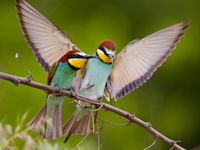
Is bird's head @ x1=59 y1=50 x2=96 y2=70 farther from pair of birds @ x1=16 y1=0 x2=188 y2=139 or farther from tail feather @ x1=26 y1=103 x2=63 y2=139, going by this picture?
tail feather @ x1=26 y1=103 x2=63 y2=139

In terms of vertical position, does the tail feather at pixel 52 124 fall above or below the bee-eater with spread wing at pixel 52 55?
below

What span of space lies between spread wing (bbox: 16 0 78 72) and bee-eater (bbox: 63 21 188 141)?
172 millimetres

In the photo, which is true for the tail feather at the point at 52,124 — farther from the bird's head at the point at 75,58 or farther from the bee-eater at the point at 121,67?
the bird's head at the point at 75,58

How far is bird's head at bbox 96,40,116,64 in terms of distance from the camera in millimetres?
2141

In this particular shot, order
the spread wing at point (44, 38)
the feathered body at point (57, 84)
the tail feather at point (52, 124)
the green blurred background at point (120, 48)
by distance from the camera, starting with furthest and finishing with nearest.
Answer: the green blurred background at point (120, 48) → the spread wing at point (44, 38) → the feathered body at point (57, 84) → the tail feather at point (52, 124)

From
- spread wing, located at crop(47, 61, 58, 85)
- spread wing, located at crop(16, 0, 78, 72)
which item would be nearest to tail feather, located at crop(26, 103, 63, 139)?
spread wing, located at crop(47, 61, 58, 85)

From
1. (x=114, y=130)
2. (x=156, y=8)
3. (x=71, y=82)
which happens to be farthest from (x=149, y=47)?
(x=156, y=8)

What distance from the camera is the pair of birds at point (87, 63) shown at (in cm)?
201

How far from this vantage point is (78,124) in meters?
2.07

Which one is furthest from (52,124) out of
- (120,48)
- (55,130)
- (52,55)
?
(120,48)

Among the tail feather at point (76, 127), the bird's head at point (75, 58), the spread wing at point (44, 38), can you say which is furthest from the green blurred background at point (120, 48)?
the bird's head at point (75, 58)

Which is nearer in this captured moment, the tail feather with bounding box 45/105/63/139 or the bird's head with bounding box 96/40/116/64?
the tail feather with bounding box 45/105/63/139

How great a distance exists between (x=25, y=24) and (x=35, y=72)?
1427 mm

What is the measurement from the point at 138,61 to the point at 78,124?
50cm
